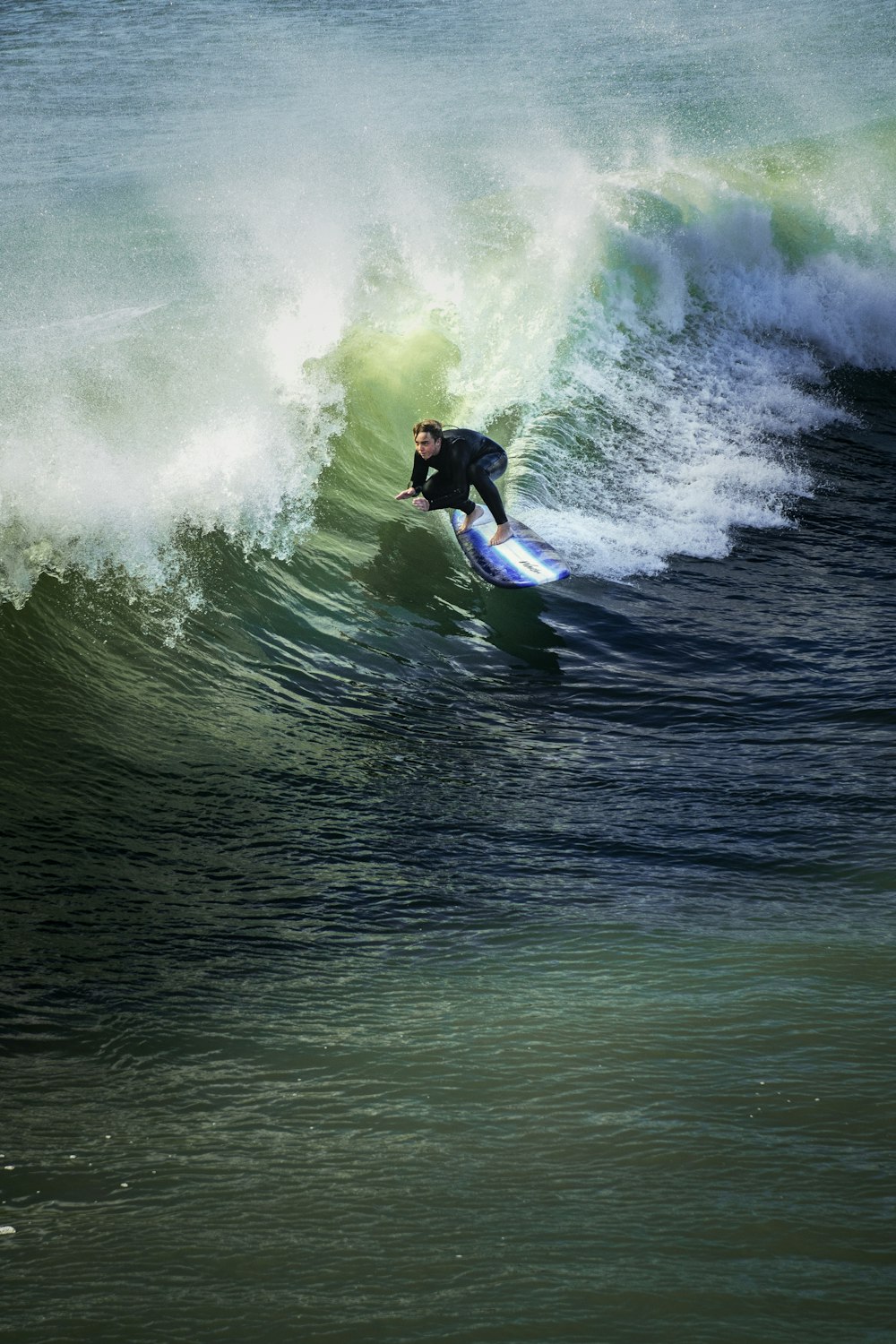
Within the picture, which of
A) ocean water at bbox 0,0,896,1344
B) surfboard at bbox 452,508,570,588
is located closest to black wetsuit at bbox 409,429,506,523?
surfboard at bbox 452,508,570,588

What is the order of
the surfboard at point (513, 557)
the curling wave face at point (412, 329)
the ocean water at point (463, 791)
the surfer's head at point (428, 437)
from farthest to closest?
the curling wave face at point (412, 329), the surfboard at point (513, 557), the surfer's head at point (428, 437), the ocean water at point (463, 791)

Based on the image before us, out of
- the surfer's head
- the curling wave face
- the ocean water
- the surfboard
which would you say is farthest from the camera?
the curling wave face

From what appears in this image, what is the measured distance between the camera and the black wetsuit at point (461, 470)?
33.6 feet

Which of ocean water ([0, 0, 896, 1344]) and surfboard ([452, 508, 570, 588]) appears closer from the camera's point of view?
ocean water ([0, 0, 896, 1344])

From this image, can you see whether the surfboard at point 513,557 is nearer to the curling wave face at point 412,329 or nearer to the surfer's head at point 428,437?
the curling wave face at point 412,329

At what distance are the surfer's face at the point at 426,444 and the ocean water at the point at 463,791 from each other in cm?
115

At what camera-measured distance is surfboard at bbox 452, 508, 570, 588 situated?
10.1 meters

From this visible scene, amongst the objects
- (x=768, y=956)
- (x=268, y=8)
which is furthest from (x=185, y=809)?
(x=268, y=8)

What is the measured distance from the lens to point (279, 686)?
8758mm

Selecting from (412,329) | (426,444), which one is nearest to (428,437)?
(426,444)

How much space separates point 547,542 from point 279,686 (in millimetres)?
3254

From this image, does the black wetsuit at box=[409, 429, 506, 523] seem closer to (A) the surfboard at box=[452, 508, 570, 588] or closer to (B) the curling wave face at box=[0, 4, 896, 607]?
(A) the surfboard at box=[452, 508, 570, 588]

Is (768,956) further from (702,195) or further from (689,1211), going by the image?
(702,195)

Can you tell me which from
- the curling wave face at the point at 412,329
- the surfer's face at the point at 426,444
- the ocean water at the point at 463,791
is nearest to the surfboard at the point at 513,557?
the ocean water at the point at 463,791
